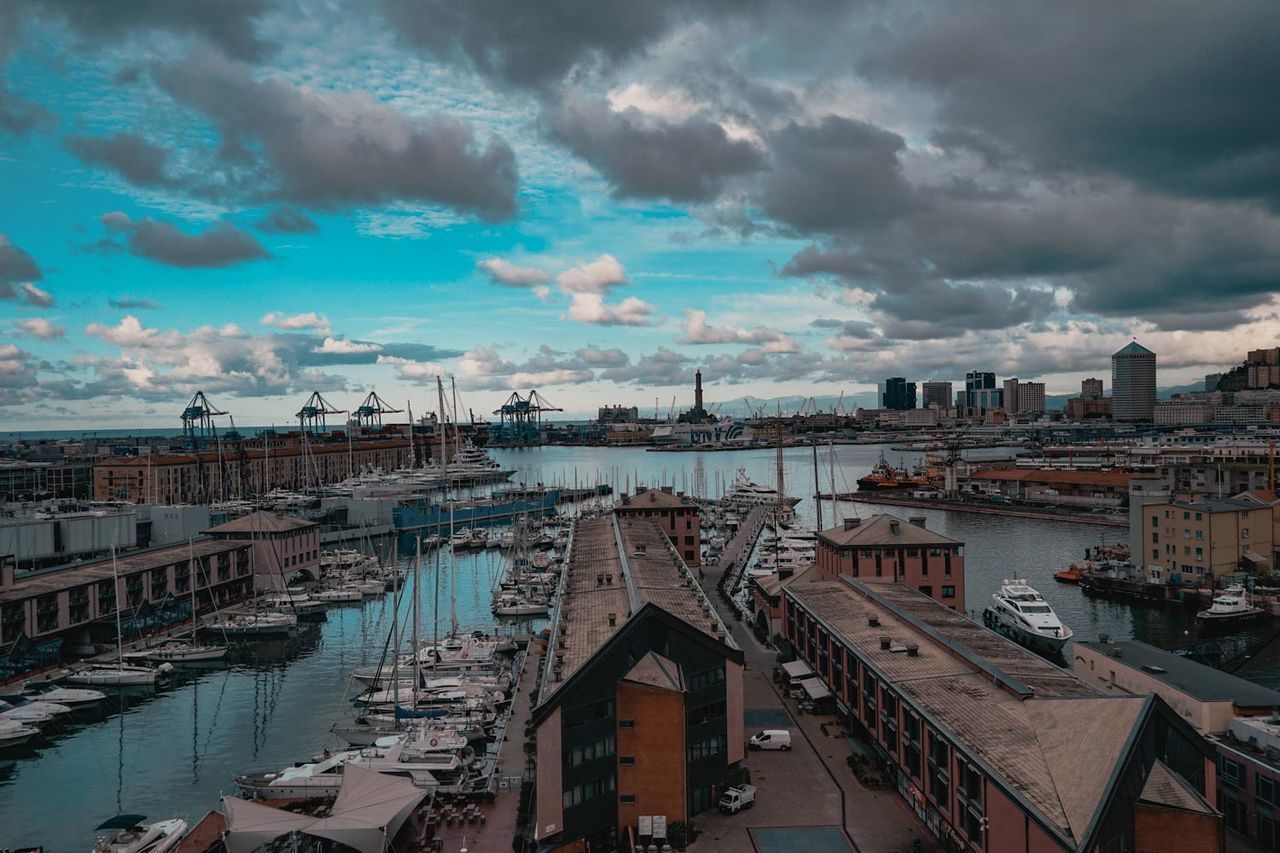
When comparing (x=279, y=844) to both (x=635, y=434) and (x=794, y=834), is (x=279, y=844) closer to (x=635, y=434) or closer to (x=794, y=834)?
(x=794, y=834)

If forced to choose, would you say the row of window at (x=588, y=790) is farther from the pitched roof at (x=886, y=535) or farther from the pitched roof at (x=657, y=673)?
the pitched roof at (x=886, y=535)

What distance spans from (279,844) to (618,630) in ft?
20.1

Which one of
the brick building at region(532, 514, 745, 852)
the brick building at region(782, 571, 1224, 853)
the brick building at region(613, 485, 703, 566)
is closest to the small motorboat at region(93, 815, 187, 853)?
the brick building at region(532, 514, 745, 852)

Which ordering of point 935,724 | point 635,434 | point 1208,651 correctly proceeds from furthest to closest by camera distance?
point 635,434 < point 1208,651 < point 935,724

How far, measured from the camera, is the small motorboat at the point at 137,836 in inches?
515

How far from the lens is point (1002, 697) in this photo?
1228 centimetres

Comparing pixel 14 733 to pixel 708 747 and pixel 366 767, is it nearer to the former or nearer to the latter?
pixel 366 767

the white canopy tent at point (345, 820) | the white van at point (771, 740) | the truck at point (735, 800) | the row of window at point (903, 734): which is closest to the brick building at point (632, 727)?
the truck at point (735, 800)

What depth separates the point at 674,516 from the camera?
32656mm

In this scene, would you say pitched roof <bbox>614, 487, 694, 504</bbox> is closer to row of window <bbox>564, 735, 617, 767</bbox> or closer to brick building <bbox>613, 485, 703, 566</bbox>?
brick building <bbox>613, 485, 703, 566</bbox>

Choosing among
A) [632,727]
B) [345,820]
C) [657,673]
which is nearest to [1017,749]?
[657,673]

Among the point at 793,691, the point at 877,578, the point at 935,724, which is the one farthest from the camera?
the point at 877,578

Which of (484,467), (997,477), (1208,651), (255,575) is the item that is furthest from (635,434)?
(1208,651)

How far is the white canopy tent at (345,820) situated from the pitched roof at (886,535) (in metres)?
13.2
